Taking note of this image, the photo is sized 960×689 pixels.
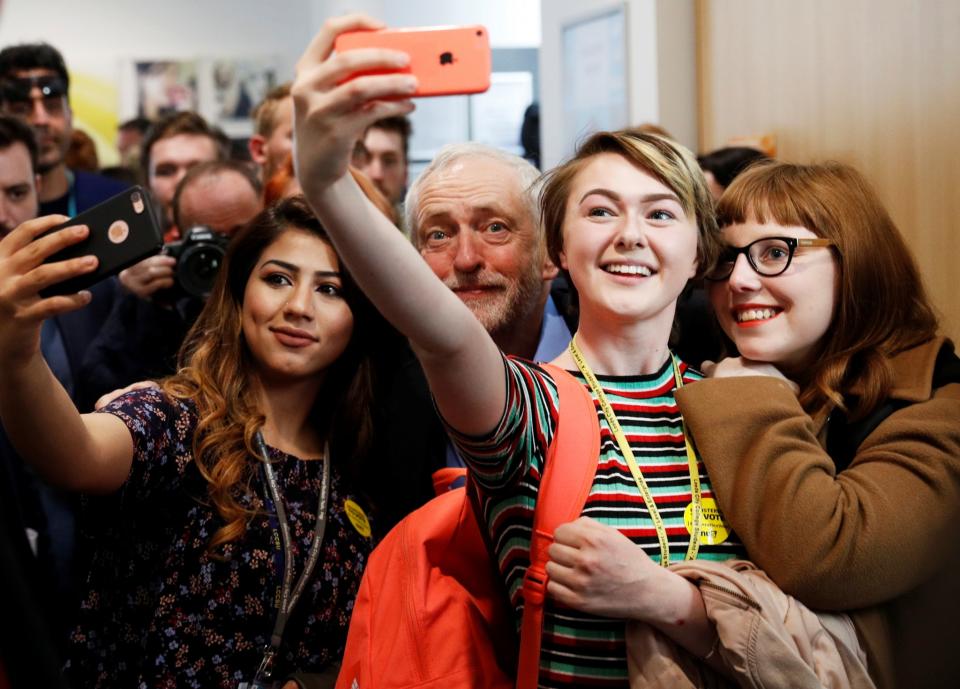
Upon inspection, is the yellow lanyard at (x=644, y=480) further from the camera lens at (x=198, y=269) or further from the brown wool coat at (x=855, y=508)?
the camera lens at (x=198, y=269)

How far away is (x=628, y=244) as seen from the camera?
1.43 m

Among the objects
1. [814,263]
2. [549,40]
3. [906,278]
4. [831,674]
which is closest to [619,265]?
[814,263]

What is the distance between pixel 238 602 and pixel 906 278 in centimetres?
114

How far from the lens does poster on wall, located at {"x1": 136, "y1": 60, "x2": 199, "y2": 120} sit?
5867mm

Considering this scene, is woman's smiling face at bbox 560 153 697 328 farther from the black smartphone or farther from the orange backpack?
the black smartphone

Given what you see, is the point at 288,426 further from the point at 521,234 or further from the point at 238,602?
the point at 521,234

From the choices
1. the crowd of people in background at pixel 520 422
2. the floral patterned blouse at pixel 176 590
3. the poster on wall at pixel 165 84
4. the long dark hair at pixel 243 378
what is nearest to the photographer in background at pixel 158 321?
the crowd of people in background at pixel 520 422

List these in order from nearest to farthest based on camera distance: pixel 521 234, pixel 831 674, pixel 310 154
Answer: pixel 310 154 < pixel 831 674 < pixel 521 234

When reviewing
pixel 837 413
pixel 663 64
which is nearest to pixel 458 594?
pixel 837 413

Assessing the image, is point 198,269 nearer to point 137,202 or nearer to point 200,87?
point 137,202

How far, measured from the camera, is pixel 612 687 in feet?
4.38

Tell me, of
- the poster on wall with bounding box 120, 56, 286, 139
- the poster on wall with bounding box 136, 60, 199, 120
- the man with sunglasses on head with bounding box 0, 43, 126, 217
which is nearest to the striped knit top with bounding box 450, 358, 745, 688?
the man with sunglasses on head with bounding box 0, 43, 126, 217

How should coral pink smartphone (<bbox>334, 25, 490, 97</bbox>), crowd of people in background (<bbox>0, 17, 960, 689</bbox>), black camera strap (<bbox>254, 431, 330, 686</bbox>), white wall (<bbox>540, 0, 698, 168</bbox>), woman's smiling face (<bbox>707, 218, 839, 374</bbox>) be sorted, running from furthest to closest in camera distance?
white wall (<bbox>540, 0, 698, 168</bbox>), black camera strap (<bbox>254, 431, 330, 686</bbox>), woman's smiling face (<bbox>707, 218, 839, 374</bbox>), crowd of people in background (<bbox>0, 17, 960, 689</bbox>), coral pink smartphone (<bbox>334, 25, 490, 97</bbox>)

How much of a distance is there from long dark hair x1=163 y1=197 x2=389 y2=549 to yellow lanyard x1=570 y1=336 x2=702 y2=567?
56 centimetres
